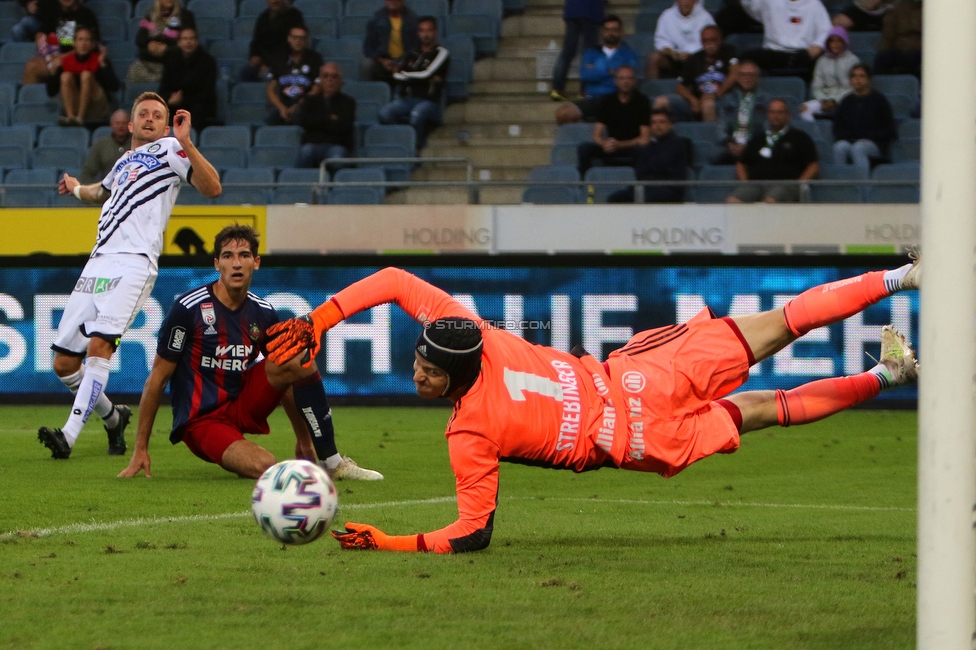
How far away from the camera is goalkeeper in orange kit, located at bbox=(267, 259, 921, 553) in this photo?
5.36 metres

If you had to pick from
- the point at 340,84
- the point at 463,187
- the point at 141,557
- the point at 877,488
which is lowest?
the point at 877,488

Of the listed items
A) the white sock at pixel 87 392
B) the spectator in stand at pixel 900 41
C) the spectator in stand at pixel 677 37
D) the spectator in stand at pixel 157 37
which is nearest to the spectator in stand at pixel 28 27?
the spectator in stand at pixel 157 37

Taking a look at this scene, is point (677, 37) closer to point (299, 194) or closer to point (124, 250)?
point (299, 194)

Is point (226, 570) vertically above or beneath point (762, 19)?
beneath

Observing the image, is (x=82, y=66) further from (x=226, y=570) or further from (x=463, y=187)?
(x=226, y=570)

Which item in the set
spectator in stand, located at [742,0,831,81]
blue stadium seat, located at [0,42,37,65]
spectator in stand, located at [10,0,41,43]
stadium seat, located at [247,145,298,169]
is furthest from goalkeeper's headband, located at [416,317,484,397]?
spectator in stand, located at [10,0,41,43]

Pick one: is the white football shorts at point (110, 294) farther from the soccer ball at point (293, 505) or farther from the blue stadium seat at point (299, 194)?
the blue stadium seat at point (299, 194)

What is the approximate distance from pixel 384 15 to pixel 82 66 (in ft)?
12.8

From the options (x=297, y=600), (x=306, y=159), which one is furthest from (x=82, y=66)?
(x=297, y=600)

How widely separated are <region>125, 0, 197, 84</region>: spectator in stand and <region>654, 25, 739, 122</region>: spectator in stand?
6.22 metres

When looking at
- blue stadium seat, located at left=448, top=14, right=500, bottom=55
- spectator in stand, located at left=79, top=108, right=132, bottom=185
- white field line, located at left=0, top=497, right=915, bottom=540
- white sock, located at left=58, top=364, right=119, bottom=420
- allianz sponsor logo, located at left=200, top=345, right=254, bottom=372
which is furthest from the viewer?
blue stadium seat, located at left=448, top=14, right=500, bottom=55

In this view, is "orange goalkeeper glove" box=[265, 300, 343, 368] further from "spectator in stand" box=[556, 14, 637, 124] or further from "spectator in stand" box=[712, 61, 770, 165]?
"spectator in stand" box=[556, 14, 637, 124]

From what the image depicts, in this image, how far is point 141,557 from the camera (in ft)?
17.2

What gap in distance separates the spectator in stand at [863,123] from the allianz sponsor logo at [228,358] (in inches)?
352
